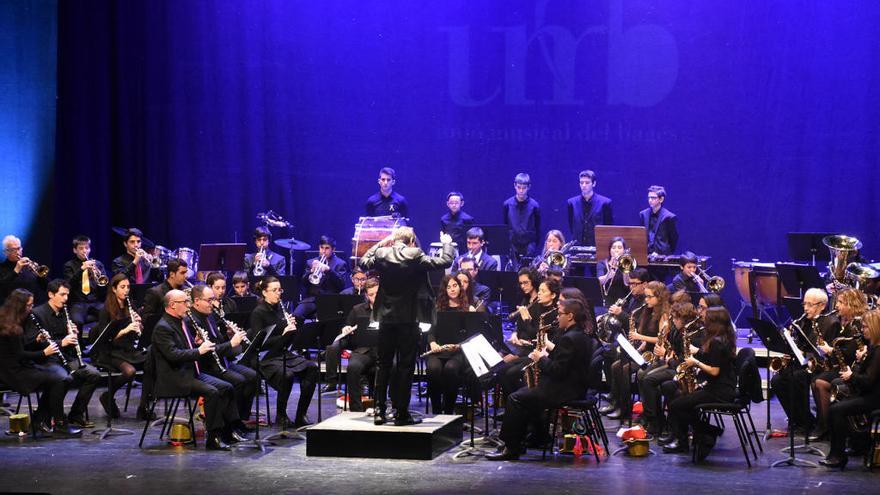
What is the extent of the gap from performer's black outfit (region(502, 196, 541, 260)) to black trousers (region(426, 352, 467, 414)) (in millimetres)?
4400

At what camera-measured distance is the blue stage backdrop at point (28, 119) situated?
611 inches

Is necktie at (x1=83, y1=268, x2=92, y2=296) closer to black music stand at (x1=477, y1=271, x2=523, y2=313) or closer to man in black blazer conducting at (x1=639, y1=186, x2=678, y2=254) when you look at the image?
black music stand at (x1=477, y1=271, x2=523, y2=313)

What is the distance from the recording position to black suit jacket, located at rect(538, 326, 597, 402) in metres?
9.42

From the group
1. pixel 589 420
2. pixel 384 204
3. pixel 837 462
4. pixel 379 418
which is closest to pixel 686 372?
pixel 589 420

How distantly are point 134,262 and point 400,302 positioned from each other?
6078 mm

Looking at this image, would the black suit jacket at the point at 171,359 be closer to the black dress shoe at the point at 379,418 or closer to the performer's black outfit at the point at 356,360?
the black dress shoe at the point at 379,418

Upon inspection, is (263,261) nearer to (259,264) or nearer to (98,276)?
(259,264)

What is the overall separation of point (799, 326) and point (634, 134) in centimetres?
648

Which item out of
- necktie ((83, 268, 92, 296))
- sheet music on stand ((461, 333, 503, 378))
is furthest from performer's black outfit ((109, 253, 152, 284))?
sheet music on stand ((461, 333, 503, 378))

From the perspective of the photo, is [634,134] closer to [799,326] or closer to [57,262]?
[799,326]

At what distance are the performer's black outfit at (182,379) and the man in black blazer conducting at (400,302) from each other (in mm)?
1377

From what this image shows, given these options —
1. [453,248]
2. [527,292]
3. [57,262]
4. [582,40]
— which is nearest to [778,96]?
[582,40]

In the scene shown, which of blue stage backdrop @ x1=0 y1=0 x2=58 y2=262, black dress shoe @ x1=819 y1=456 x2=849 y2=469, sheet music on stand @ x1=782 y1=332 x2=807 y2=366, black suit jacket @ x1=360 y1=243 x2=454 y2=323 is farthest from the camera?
blue stage backdrop @ x1=0 y1=0 x2=58 y2=262

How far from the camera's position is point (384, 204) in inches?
615
